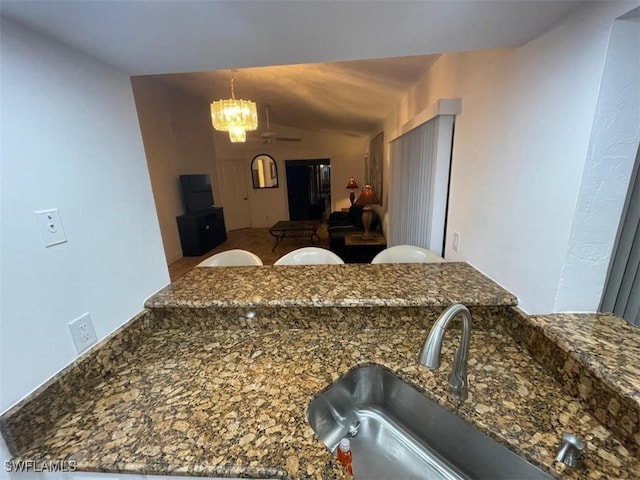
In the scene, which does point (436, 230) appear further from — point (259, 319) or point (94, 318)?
point (94, 318)

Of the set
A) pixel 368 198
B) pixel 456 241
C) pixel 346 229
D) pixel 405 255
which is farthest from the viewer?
pixel 346 229

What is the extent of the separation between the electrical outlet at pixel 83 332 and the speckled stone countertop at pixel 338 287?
0.82 ft

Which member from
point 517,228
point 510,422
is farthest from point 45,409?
point 517,228

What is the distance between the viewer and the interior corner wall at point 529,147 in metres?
0.76

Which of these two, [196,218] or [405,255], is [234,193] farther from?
[405,255]

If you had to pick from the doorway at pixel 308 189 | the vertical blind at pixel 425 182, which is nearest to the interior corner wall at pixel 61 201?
the vertical blind at pixel 425 182

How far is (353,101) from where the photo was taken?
3639 mm

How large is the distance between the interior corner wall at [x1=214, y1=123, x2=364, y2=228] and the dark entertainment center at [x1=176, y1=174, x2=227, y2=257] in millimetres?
2324

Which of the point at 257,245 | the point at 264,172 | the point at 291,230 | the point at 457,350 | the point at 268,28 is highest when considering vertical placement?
the point at 268,28

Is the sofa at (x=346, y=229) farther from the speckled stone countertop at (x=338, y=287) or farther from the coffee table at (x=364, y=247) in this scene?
the speckled stone countertop at (x=338, y=287)

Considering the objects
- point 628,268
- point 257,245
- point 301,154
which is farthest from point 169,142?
point 628,268

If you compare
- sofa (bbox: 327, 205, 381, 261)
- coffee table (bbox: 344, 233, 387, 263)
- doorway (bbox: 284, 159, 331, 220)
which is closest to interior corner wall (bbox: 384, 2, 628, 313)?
coffee table (bbox: 344, 233, 387, 263)

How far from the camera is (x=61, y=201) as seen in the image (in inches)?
32.0

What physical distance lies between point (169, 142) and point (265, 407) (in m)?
5.53
